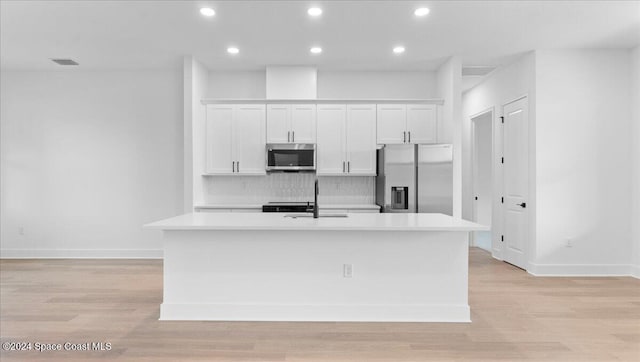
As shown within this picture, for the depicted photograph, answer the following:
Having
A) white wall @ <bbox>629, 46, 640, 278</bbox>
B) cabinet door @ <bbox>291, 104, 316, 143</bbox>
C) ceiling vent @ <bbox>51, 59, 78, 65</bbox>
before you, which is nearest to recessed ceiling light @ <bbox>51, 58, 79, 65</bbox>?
ceiling vent @ <bbox>51, 59, 78, 65</bbox>

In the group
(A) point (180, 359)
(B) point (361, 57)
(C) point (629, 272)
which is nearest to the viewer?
(A) point (180, 359)

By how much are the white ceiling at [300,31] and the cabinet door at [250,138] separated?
69cm

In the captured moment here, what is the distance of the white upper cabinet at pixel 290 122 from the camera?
5848 millimetres

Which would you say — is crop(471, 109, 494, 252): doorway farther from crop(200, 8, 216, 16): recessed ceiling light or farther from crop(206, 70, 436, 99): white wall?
crop(200, 8, 216, 16): recessed ceiling light

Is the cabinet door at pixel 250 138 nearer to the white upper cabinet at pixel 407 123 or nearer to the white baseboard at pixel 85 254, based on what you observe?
the white upper cabinet at pixel 407 123

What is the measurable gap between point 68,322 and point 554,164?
220 inches

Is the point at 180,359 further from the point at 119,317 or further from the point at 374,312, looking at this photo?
the point at 374,312

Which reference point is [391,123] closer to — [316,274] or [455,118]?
[455,118]

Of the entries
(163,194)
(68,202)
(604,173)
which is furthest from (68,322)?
(604,173)

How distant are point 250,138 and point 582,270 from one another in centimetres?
478

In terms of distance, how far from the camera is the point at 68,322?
3312 mm

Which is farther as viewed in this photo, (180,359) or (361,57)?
(361,57)

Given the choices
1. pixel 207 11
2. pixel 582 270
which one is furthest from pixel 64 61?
pixel 582 270

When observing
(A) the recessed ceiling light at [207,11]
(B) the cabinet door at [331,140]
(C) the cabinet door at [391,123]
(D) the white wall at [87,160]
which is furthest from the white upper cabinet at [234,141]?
(A) the recessed ceiling light at [207,11]
